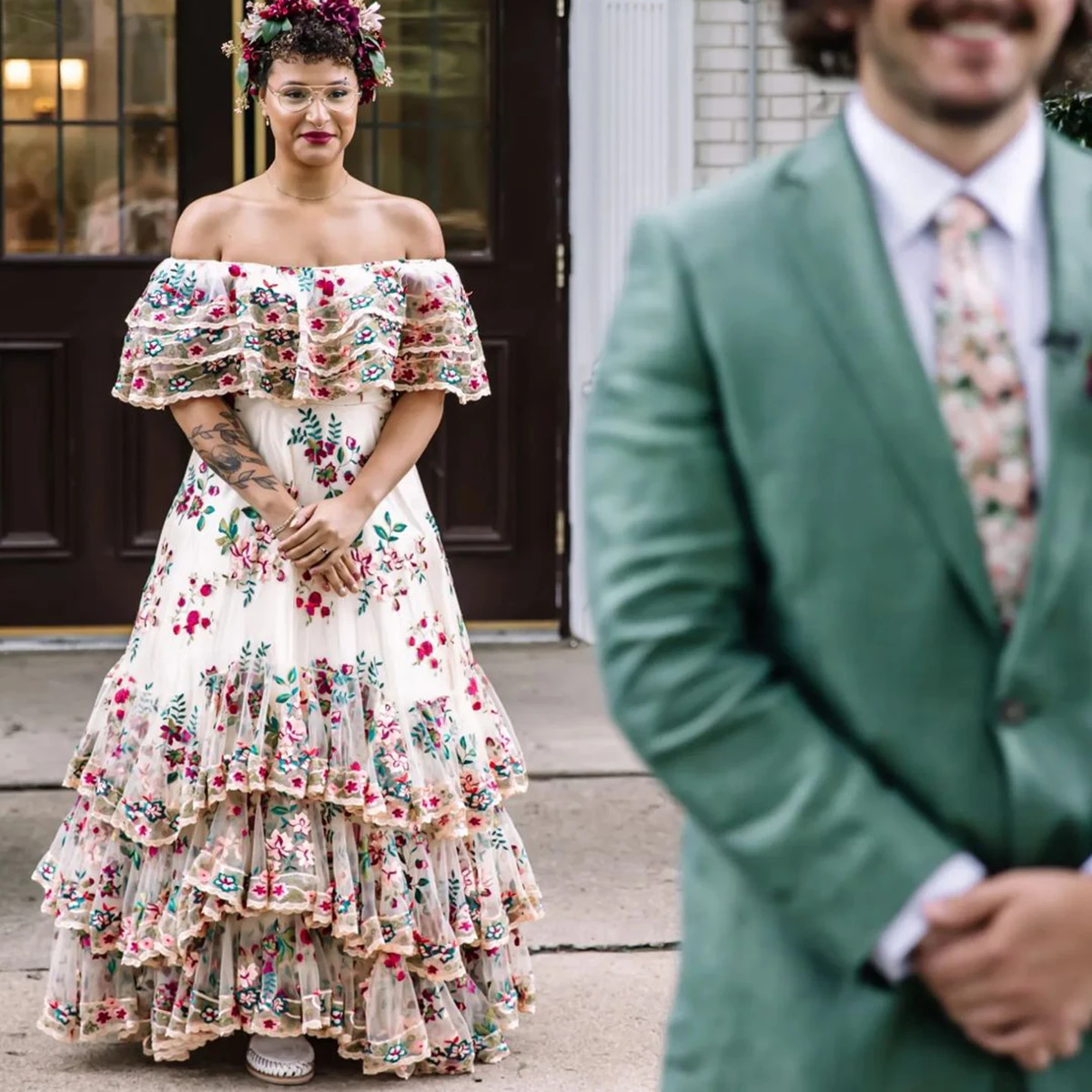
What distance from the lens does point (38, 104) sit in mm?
8492

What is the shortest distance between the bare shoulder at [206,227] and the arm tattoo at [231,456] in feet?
1.09

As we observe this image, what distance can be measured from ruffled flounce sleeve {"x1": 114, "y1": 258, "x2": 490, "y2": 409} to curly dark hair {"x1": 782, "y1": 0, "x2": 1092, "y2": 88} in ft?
7.68

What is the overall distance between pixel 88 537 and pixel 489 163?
217 cm

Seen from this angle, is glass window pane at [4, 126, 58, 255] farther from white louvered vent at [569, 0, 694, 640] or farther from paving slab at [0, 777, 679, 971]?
paving slab at [0, 777, 679, 971]

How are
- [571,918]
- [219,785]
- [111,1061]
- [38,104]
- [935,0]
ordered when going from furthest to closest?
[38,104] → [571,918] → [111,1061] → [219,785] → [935,0]

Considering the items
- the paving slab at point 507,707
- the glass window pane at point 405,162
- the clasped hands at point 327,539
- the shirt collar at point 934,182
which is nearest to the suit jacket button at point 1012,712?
the shirt collar at point 934,182

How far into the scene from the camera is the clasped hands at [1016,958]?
5.40ft

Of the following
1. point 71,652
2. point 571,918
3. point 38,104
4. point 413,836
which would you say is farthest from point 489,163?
point 413,836

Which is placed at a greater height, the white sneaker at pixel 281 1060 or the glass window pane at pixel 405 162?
the glass window pane at pixel 405 162

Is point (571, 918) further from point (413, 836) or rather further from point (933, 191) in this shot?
point (933, 191)

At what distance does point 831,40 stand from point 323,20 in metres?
2.64

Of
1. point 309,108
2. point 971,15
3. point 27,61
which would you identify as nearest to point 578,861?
point 309,108

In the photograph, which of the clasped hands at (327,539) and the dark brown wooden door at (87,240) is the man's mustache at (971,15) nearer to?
the clasped hands at (327,539)

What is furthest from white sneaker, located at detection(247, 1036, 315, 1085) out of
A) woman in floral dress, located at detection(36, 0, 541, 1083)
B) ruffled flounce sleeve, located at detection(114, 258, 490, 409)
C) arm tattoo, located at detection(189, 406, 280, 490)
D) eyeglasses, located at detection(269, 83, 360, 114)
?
eyeglasses, located at detection(269, 83, 360, 114)
